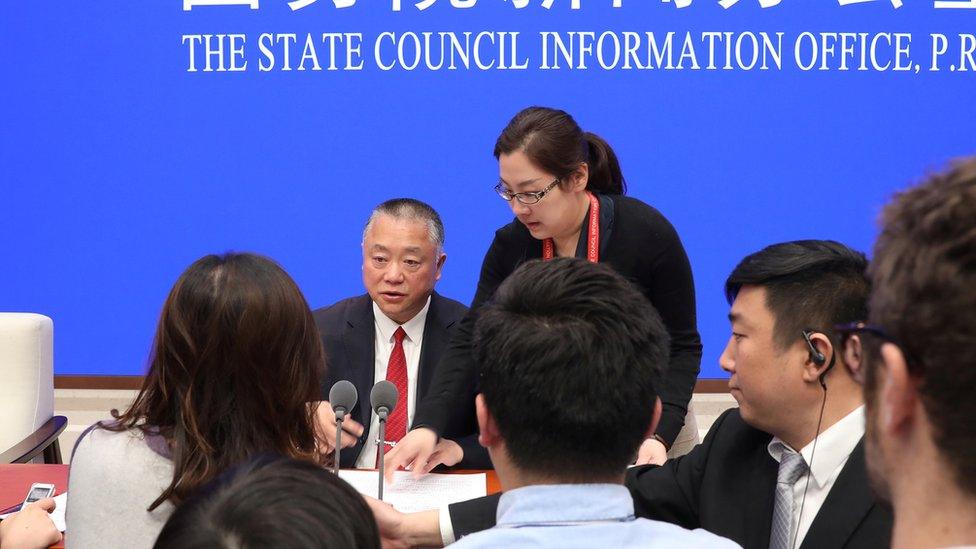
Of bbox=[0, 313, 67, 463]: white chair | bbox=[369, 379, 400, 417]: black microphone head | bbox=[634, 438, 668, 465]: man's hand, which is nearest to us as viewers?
bbox=[369, 379, 400, 417]: black microphone head

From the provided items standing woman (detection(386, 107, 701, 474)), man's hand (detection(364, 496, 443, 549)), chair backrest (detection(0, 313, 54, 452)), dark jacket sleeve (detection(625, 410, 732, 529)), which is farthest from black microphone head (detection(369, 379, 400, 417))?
chair backrest (detection(0, 313, 54, 452))

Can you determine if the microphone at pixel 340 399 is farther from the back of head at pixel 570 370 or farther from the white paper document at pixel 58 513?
the back of head at pixel 570 370

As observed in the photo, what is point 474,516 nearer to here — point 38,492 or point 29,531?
point 29,531

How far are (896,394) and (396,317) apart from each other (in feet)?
7.96

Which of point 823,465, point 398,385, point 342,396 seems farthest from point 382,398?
point 398,385

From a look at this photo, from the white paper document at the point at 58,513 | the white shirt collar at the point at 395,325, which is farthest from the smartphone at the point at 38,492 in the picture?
the white shirt collar at the point at 395,325

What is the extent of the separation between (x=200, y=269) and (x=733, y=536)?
40.9 inches

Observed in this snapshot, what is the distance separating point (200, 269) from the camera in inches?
67.3

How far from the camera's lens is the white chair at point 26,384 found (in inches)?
140

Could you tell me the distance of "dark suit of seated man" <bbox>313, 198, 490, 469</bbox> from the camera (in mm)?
3061

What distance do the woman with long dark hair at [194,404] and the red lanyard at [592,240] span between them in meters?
1.28

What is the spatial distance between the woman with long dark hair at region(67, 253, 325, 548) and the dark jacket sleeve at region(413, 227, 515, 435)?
98 cm

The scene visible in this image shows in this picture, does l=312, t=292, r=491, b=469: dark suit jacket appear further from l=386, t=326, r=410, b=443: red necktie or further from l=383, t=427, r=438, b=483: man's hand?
l=383, t=427, r=438, b=483: man's hand

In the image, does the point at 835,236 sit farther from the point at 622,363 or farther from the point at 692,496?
the point at 622,363
